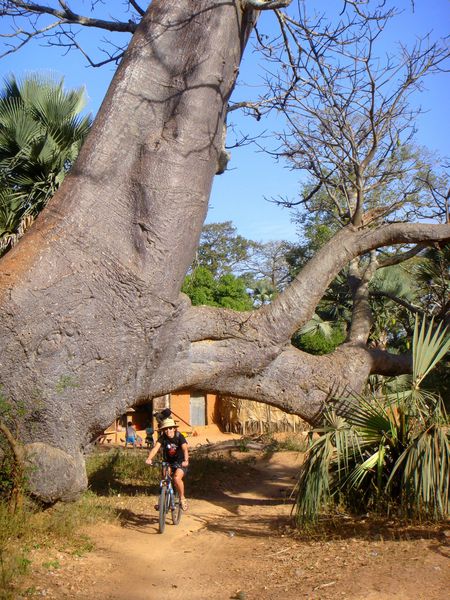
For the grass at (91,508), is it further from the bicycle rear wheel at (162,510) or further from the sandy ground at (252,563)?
the bicycle rear wheel at (162,510)

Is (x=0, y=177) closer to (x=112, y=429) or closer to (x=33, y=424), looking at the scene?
(x=33, y=424)

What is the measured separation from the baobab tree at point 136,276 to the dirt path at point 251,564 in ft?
3.31

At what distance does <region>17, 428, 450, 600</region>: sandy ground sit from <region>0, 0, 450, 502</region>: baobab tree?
1005 mm

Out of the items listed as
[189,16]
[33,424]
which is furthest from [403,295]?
[33,424]

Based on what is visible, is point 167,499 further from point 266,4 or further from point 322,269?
point 266,4

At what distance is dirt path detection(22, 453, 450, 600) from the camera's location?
4.86 m

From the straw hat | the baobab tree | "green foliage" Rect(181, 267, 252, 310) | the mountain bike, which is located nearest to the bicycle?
the mountain bike

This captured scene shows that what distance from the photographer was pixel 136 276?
648 centimetres

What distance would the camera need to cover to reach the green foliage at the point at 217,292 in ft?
75.4

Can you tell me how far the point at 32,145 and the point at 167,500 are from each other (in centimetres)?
586

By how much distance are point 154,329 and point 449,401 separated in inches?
164

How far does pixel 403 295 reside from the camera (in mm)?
15961

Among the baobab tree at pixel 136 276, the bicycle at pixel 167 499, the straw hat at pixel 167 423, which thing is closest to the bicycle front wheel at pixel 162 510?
the bicycle at pixel 167 499

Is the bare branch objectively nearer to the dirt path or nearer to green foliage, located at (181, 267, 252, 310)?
the dirt path
